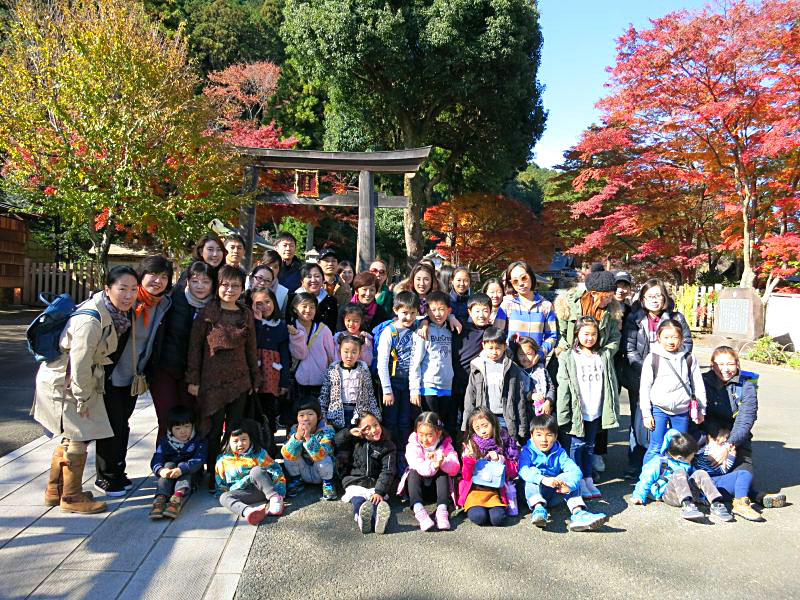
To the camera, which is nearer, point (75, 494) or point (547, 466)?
point (75, 494)

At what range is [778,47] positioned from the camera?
10.3 metres

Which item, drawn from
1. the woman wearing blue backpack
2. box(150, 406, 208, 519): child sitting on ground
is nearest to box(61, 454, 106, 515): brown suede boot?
the woman wearing blue backpack

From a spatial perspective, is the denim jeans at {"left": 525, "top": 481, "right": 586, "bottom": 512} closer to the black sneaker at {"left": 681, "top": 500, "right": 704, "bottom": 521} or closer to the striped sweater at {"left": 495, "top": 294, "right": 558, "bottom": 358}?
the black sneaker at {"left": 681, "top": 500, "right": 704, "bottom": 521}

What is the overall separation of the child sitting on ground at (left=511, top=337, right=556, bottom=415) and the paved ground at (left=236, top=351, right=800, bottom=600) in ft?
2.43

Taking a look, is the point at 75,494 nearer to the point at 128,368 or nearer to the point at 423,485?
the point at 128,368

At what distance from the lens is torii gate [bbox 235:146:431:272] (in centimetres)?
1042

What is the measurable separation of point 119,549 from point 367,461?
1.56 m

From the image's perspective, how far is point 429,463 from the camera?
344 cm

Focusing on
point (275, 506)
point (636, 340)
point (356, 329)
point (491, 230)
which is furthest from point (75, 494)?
point (491, 230)

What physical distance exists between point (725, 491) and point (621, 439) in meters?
1.55

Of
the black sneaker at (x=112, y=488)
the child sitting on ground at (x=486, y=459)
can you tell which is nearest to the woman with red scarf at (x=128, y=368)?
the black sneaker at (x=112, y=488)

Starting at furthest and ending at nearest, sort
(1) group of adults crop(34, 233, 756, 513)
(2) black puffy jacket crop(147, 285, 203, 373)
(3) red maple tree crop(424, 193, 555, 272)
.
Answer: (3) red maple tree crop(424, 193, 555, 272) → (2) black puffy jacket crop(147, 285, 203, 373) → (1) group of adults crop(34, 233, 756, 513)

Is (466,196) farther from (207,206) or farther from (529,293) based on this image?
(529,293)

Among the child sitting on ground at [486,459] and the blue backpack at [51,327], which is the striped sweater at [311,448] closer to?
the child sitting on ground at [486,459]
